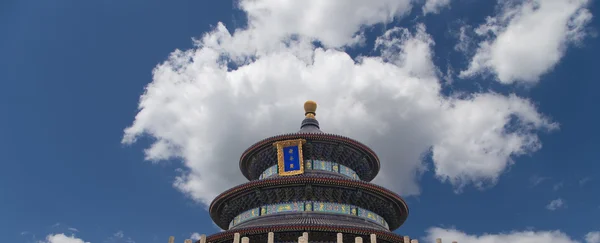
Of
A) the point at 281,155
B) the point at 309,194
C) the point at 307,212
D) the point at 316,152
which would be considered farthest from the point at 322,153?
the point at 307,212

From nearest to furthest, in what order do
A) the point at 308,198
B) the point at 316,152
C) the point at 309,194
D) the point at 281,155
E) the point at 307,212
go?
the point at 307,212 < the point at 309,194 < the point at 308,198 < the point at 281,155 < the point at 316,152

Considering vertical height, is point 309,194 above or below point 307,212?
above

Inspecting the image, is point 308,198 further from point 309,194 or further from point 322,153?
point 322,153

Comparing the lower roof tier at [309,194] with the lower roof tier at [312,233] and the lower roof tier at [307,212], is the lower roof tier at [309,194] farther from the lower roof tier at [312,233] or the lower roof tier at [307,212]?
the lower roof tier at [312,233]

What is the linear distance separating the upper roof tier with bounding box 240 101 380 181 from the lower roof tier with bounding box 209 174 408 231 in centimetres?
348

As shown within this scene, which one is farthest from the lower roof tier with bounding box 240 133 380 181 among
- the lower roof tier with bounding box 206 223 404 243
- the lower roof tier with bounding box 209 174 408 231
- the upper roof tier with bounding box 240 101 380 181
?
the lower roof tier with bounding box 206 223 404 243

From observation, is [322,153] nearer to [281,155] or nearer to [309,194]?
[281,155]

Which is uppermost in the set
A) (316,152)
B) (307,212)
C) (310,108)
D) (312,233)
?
(310,108)

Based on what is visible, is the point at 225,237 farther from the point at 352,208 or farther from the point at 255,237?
the point at 352,208

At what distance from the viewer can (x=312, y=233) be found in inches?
1102

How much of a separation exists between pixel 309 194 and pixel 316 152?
16.4ft

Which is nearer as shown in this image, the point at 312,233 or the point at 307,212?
the point at 312,233

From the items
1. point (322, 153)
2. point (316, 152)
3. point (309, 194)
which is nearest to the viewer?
point (309, 194)

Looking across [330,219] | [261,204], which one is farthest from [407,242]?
[261,204]
